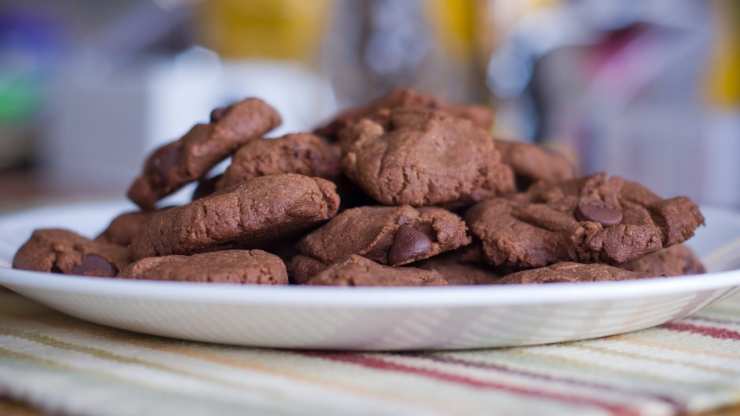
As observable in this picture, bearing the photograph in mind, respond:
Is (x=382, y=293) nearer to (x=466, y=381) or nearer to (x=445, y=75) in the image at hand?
(x=466, y=381)

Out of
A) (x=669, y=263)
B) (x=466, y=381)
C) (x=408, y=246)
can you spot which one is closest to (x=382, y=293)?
(x=466, y=381)

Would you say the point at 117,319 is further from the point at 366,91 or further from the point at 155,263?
the point at 366,91

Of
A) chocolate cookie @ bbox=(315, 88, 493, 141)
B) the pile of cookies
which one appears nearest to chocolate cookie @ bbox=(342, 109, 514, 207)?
the pile of cookies

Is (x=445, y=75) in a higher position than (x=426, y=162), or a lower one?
higher

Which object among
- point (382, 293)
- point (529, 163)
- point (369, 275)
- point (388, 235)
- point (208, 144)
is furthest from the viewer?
point (529, 163)

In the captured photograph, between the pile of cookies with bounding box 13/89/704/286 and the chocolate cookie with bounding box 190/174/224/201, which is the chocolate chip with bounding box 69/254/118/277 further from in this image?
the chocolate cookie with bounding box 190/174/224/201

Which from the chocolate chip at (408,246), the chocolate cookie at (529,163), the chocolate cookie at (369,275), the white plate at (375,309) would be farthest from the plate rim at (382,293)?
the chocolate cookie at (529,163)

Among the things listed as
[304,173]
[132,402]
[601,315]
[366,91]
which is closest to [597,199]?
[601,315]
